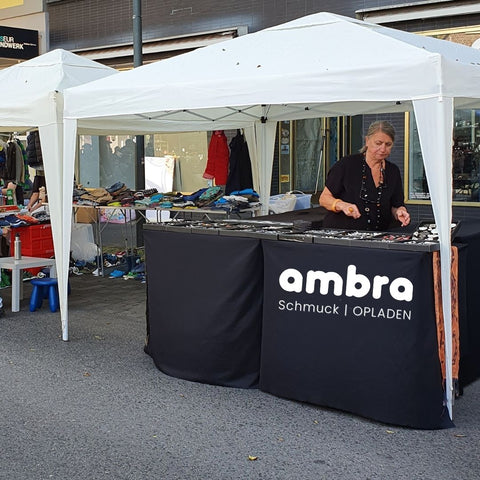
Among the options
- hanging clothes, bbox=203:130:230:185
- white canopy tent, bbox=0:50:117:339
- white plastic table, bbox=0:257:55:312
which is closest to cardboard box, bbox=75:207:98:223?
hanging clothes, bbox=203:130:230:185

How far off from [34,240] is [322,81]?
19.9 feet

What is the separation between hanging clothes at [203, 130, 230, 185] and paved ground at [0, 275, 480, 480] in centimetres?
621

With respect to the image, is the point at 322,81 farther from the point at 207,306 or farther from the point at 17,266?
the point at 17,266

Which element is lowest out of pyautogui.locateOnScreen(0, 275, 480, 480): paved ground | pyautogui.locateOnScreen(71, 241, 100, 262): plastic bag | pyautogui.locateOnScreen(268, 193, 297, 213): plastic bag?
pyautogui.locateOnScreen(0, 275, 480, 480): paved ground

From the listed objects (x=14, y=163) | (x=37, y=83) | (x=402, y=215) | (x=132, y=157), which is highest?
(x=37, y=83)

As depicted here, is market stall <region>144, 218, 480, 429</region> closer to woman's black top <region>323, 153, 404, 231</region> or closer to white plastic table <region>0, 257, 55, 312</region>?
woman's black top <region>323, 153, 404, 231</region>

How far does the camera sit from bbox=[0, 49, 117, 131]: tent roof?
292 inches

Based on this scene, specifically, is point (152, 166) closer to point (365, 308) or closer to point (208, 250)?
point (208, 250)

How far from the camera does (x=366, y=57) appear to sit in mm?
5328

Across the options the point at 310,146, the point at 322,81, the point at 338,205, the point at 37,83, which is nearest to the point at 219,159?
the point at 310,146

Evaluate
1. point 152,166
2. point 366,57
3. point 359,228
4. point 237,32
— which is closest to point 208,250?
point 359,228

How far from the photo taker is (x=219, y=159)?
493 inches

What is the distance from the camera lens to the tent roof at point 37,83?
7.42 m

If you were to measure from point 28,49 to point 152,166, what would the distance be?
404cm
